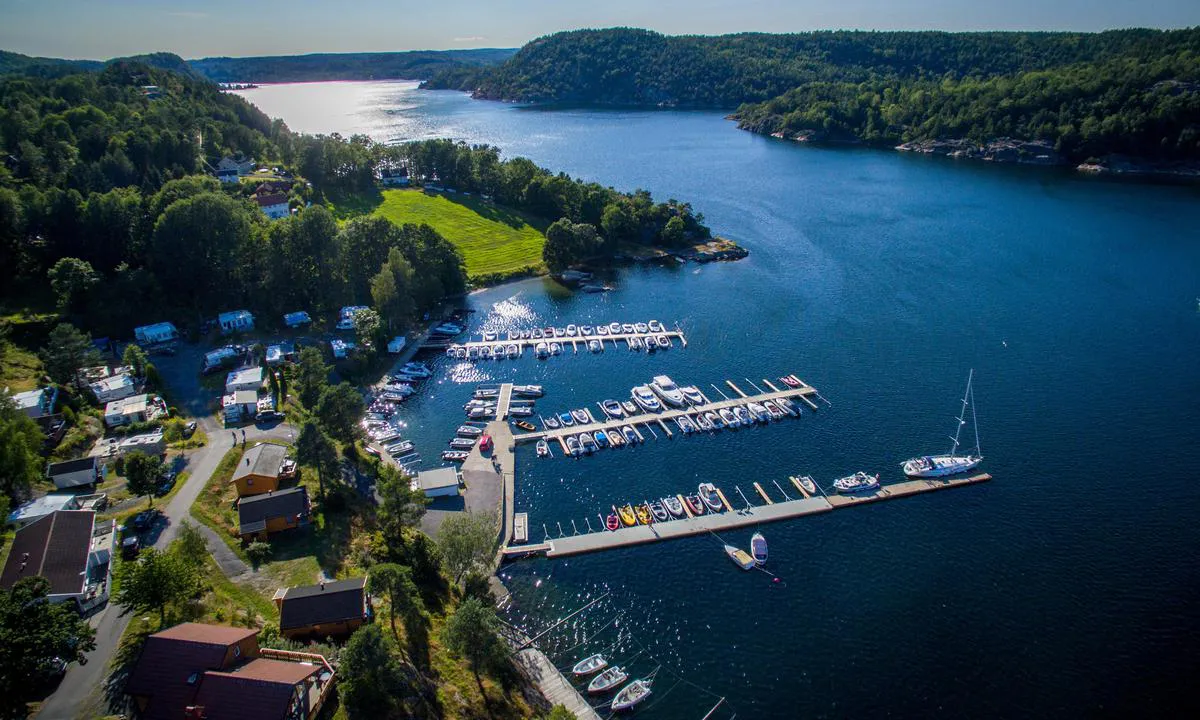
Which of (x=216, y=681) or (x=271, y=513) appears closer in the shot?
(x=216, y=681)

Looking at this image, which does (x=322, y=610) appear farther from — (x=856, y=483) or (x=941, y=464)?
(x=941, y=464)

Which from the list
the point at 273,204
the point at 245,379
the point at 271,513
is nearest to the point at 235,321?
the point at 245,379

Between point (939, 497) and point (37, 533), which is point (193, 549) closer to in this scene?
point (37, 533)

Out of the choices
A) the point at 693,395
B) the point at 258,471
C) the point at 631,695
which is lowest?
the point at 631,695

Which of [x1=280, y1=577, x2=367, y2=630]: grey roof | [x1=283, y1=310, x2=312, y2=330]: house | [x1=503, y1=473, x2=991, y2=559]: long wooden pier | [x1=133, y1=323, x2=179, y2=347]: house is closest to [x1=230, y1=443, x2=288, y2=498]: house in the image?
[x1=280, y1=577, x2=367, y2=630]: grey roof

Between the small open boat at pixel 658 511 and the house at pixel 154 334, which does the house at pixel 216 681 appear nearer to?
the small open boat at pixel 658 511
